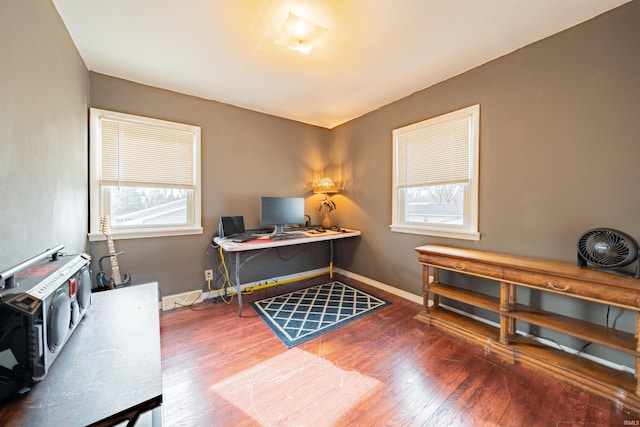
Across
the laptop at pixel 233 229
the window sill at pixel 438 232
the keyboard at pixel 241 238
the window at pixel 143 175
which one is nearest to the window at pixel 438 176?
the window sill at pixel 438 232

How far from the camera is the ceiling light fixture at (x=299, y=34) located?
66.0 inches

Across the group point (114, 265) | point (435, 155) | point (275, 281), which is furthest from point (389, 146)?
point (114, 265)

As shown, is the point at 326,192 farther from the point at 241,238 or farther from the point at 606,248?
the point at 606,248

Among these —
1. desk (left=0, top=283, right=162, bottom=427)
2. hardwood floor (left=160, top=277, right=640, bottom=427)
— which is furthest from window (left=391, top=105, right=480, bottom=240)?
desk (left=0, top=283, right=162, bottom=427)

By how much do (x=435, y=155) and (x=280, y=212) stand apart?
1987 mm

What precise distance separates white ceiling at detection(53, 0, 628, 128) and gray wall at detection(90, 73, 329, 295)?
21cm

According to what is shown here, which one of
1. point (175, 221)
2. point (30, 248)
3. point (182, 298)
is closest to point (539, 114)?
point (30, 248)

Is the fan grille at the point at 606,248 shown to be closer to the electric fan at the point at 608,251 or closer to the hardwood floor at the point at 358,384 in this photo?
the electric fan at the point at 608,251

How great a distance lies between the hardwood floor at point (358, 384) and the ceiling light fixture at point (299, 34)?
2411 mm

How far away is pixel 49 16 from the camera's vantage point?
1471mm

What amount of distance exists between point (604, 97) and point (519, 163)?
1.98ft

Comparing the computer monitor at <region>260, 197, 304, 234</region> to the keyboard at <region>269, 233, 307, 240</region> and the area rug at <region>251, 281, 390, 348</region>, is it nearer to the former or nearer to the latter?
the keyboard at <region>269, 233, 307, 240</region>

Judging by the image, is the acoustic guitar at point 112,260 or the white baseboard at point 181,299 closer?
the acoustic guitar at point 112,260

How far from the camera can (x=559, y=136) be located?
1854 mm
